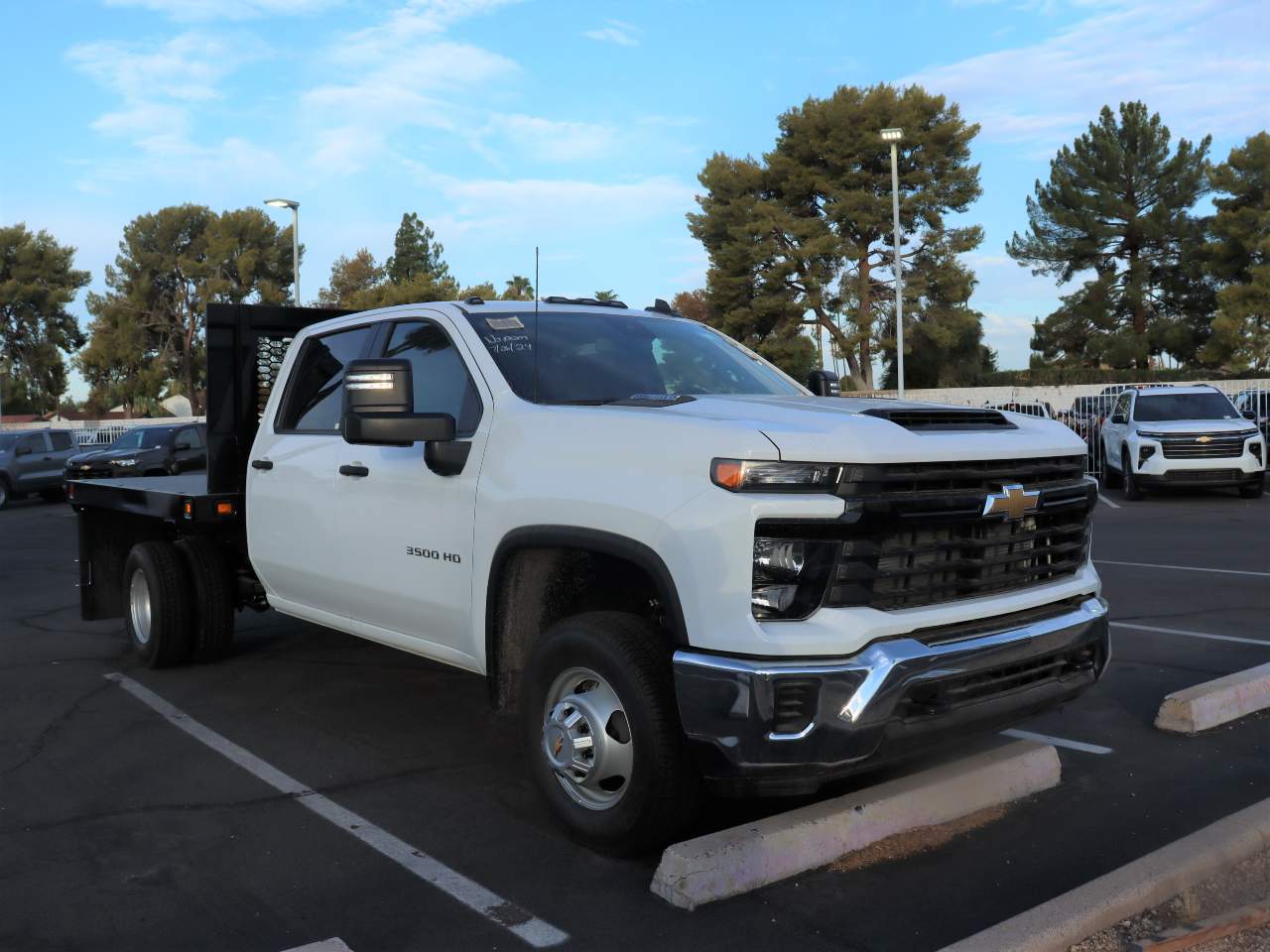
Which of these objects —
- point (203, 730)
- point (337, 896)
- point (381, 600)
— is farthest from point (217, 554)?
point (337, 896)

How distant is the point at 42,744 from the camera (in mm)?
5633

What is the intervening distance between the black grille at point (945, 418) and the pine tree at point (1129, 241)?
43.3m

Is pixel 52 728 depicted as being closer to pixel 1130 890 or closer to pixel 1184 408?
pixel 1130 890

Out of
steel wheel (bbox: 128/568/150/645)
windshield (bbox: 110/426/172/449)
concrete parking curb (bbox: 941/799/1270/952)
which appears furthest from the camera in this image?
windshield (bbox: 110/426/172/449)

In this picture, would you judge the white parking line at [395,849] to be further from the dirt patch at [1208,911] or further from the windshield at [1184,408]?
the windshield at [1184,408]

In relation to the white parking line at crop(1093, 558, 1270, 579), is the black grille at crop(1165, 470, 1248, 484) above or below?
above

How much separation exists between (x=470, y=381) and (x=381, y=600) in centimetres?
110

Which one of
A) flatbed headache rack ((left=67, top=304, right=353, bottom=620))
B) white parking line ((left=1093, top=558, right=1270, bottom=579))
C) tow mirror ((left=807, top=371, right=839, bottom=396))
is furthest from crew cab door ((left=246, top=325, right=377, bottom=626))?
white parking line ((left=1093, top=558, right=1270, bottom=579))

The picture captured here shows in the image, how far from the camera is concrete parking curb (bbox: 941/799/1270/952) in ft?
10.3

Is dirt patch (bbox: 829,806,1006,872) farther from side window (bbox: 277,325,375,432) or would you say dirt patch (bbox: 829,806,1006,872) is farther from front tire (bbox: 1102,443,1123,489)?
front tire (bbox: 1102,443,1123,489)

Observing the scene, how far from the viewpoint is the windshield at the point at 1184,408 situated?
1806 cm

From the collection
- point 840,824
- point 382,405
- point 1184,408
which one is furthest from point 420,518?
point 1184,408

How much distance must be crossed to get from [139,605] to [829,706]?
5.39 m

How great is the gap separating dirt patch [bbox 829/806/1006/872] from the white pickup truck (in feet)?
1.88
